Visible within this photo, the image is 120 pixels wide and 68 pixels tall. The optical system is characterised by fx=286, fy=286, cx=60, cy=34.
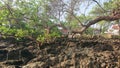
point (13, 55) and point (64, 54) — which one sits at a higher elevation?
point (64, 54)

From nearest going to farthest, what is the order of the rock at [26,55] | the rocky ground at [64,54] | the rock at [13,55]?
the rocky ground at [64,54]
the rock at [26,55]
the rock at [13,55]

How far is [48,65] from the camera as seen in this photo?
9266 millimetres

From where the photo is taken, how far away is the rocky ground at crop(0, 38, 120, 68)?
8.97 meters

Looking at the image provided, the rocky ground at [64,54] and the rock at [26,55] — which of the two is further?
the rock at [26,55]

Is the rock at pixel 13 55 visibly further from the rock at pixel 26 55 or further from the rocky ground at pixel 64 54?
the rock at pixel 26 55

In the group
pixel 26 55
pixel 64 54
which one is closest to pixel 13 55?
pixel 26 55

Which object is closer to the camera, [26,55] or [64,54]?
[64,54]

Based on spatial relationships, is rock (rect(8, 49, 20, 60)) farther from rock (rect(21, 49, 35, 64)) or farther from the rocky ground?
rock (rect(21, 49, 35, 64))

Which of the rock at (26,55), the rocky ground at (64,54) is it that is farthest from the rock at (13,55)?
the rock at (26,55)

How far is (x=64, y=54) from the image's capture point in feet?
31.0

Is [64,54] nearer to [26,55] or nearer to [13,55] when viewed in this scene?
[26,55]

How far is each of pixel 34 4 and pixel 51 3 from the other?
576 millimetres

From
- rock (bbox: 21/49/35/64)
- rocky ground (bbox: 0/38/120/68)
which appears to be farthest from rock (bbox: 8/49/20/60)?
rock (bbox: 21/49/35/64)

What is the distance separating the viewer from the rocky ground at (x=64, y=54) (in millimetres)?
8969
